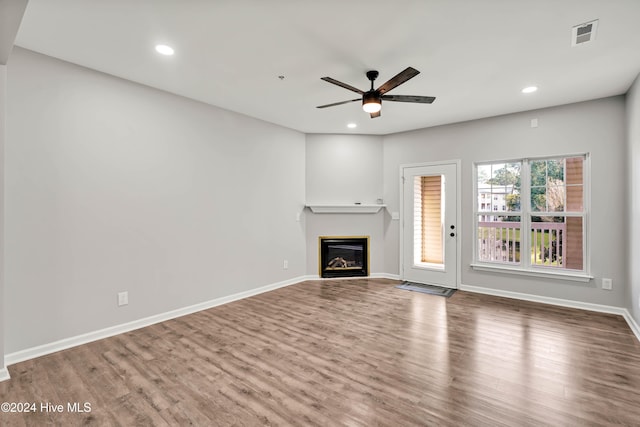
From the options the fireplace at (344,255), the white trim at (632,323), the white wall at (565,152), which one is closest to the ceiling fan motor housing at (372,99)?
the white wall at (565,152)

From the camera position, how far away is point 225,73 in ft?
10.3

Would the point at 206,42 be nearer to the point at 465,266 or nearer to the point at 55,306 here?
the point at 55,306

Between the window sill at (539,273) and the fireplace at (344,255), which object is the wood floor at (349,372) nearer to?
the window sill at (539,273)

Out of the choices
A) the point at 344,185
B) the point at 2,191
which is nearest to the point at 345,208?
the point at 344,185

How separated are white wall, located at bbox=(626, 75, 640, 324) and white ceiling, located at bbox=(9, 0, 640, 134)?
29 cm

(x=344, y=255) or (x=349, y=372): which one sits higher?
(x=344, y=255)

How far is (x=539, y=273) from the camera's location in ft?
13.9

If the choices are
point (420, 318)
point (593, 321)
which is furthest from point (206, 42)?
point (593, 321)

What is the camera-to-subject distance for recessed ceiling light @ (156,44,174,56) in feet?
8.55

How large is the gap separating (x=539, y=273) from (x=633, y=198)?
4.63 ft

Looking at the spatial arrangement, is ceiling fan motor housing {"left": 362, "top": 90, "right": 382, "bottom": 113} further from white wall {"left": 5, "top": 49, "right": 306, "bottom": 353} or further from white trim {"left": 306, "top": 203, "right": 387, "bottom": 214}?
white trim {"left": 306, "top": 203, "right": 387, "bottom": 214}

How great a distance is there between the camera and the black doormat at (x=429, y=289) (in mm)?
4684

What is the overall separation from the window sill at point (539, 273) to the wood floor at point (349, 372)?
472mm

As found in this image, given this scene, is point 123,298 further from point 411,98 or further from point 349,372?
point 411,98
